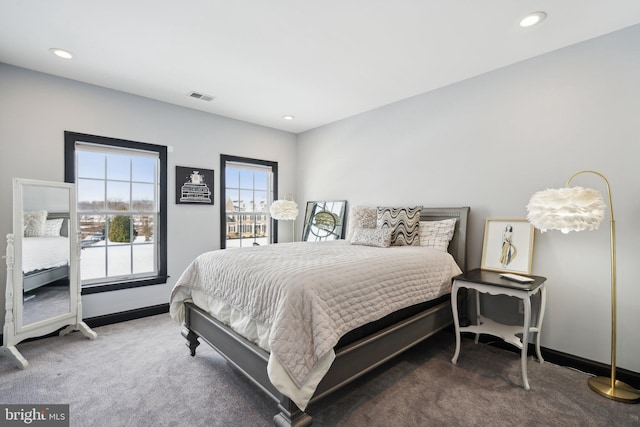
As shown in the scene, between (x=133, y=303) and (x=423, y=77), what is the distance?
413cm

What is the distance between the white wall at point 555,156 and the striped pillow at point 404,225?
32 cm

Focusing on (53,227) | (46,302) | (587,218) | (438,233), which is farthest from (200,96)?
(587,218)

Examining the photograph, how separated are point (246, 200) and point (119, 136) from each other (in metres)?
1.82

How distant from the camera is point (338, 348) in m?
1.74

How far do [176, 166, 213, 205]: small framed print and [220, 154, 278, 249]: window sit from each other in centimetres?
20

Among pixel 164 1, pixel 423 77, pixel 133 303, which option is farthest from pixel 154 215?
pixel 423 77

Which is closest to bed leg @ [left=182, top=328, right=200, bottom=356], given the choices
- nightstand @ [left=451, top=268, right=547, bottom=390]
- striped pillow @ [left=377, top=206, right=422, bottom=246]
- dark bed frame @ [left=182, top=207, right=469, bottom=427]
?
dark bed frame @ [left=182, top=207, right=469, bottom=427]

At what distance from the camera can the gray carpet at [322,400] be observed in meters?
1.74

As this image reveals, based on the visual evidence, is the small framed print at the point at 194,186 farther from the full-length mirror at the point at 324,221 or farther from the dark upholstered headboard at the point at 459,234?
the dark upholstered headboard at the point at 459,234

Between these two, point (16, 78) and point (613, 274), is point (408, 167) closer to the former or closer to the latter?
point (613, 274)

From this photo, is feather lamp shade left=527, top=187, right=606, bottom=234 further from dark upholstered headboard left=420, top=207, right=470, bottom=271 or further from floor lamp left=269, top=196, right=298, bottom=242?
floor lamp left=269, top=196, right=298, bottom=242

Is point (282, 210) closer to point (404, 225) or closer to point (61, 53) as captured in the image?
point (404, 225)

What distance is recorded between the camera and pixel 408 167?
137 inches

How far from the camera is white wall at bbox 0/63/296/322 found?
9.07ft
